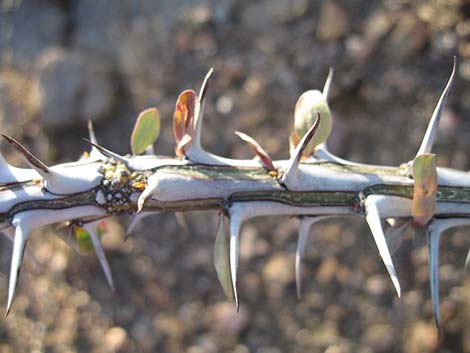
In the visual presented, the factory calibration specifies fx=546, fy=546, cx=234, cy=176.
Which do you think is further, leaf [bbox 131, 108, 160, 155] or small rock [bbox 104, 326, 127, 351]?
small rock [bbox 104, 326, 127, 351]

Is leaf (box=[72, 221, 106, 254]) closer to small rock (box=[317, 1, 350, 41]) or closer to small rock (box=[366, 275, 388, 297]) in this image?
small rock (box=[366, 275, 388, 297])

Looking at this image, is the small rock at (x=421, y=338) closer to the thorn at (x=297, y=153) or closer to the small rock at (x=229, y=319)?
the small rock at (x=229, y=319)

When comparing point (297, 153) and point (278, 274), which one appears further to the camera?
point (278, 274)

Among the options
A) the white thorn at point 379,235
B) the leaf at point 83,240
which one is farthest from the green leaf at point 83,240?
the white thorn at point 379,235

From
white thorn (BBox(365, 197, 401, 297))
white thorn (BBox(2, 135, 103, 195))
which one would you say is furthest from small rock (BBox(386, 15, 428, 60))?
white thorn (BBox(2, 135, 103, 195))

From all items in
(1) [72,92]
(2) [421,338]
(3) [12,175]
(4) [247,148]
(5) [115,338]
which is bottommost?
(5) [115,338]

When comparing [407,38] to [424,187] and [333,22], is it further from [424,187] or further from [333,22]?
[424,187]

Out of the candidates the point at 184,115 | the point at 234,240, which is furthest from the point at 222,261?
the point at 184,115
